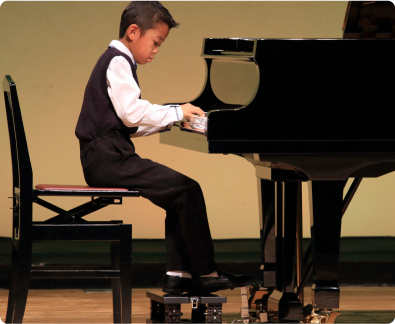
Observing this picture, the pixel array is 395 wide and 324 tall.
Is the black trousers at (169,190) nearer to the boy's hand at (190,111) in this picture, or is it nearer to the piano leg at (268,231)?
the boy's hand at (190,111)

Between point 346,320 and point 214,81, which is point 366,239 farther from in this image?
point 214,81

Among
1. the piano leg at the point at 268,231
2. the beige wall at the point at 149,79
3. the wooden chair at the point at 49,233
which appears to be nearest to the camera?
the wooden chair at the point at 49,233

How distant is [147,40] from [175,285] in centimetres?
92

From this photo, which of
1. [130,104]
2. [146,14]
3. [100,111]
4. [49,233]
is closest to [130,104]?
[130,104]

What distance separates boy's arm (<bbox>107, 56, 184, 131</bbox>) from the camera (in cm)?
246

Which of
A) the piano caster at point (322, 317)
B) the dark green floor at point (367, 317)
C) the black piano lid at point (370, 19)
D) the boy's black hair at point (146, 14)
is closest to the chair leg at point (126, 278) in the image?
the piano caster at point (322, 317)

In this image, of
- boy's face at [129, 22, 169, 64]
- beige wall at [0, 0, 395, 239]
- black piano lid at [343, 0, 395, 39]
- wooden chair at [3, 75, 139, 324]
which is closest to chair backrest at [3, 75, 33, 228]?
wooden chair at [3, 75, 139, 324]

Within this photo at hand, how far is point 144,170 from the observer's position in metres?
2.47

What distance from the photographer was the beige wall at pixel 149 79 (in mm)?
3959

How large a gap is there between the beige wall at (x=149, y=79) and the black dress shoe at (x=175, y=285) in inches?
64.6

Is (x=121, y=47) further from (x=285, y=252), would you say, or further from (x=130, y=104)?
(x=285, y=252)

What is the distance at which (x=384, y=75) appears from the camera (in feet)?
7.53

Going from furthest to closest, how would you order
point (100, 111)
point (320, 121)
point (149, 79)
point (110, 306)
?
point (149, 79)
point (110, 306)
point (100, 111)
point (320, 121)

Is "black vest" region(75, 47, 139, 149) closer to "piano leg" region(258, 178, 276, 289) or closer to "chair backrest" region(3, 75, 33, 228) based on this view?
"chair backrest" region(3, 75, 33, 228)
